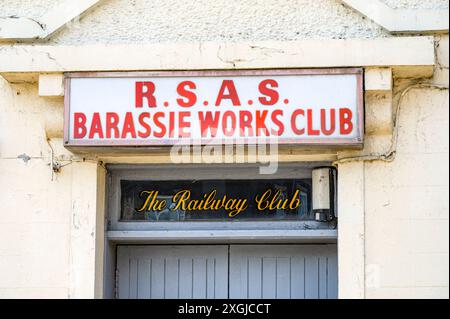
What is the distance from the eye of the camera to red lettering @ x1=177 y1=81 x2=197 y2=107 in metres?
6.33

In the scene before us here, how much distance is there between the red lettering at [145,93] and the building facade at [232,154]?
0.25 ft

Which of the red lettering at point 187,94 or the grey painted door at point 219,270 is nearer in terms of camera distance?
the red lettering at point 187,94

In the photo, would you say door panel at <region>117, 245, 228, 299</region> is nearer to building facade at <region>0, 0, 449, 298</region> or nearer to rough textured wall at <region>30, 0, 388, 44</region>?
building facade at <region>0, 0, 449, 298</region>

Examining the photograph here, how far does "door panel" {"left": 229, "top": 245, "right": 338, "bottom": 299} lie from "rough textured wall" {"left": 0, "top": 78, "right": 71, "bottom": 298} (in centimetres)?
130

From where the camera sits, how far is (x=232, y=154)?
6.46 m

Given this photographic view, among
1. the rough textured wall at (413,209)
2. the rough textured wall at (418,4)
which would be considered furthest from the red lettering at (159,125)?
the rough textured wall at (418,4)

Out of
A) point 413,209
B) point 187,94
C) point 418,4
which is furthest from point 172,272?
point 418,4

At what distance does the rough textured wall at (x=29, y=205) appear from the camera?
6398mm

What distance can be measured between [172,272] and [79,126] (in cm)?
135

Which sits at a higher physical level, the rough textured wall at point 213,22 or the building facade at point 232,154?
the rough textured wall at point 213,22

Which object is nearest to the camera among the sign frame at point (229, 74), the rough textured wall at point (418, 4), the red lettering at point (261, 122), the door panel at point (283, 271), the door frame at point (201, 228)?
the sign frame at point (229, 74)

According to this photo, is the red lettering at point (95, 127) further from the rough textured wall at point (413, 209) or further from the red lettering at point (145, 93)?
the rough textured wall at point (413, 209)

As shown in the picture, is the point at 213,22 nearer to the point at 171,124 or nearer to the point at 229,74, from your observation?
the point at 229,74
